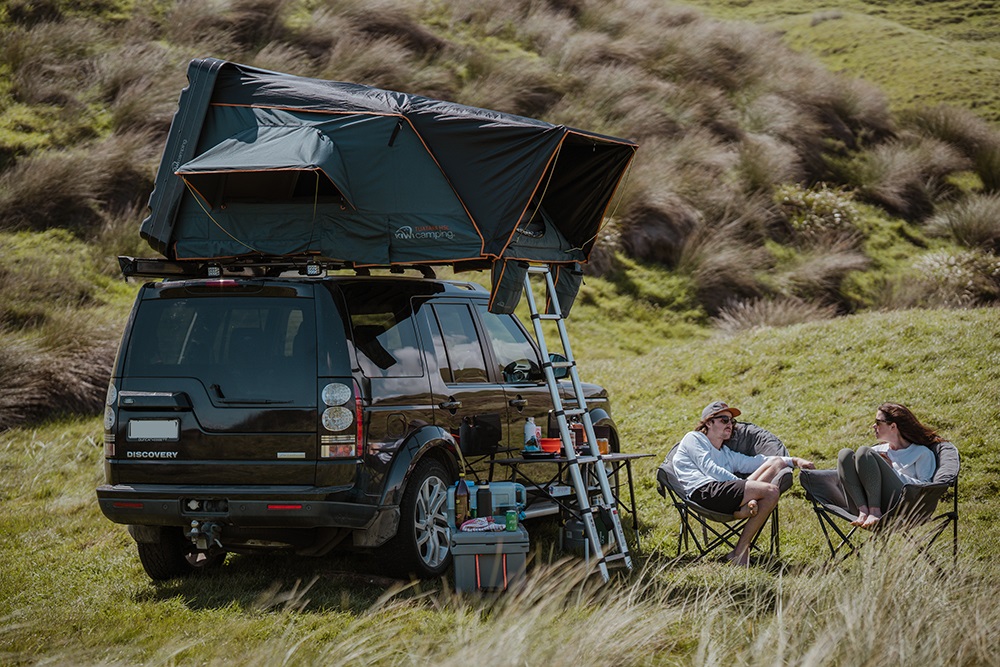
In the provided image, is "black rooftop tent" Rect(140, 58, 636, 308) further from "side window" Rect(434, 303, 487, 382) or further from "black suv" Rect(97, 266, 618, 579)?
"side window" Rect(434, 303, 487, 382)

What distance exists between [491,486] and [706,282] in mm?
11050

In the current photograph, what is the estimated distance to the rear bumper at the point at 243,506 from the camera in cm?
599

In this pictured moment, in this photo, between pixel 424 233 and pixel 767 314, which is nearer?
pixel 424 233

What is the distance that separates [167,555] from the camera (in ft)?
22.3

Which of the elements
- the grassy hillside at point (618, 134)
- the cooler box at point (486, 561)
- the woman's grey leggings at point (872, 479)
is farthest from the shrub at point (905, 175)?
the cooler box at point (486, 561)

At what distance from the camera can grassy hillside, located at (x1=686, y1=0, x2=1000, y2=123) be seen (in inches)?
1075

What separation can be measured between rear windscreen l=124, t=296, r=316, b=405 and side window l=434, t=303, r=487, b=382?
53.1 inches

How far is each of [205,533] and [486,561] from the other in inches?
63.0

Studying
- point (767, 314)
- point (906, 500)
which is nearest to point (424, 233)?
point (906, 500)

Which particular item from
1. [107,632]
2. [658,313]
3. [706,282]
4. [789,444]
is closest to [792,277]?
[706,282]

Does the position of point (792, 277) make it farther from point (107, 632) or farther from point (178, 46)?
point (107, 632)

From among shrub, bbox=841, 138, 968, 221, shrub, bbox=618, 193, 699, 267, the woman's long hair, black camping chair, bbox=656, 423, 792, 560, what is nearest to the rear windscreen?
black camping chair, bbox=656, 423, 792, 560

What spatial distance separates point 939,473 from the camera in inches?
270

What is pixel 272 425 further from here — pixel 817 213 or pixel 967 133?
pixel 967 133
